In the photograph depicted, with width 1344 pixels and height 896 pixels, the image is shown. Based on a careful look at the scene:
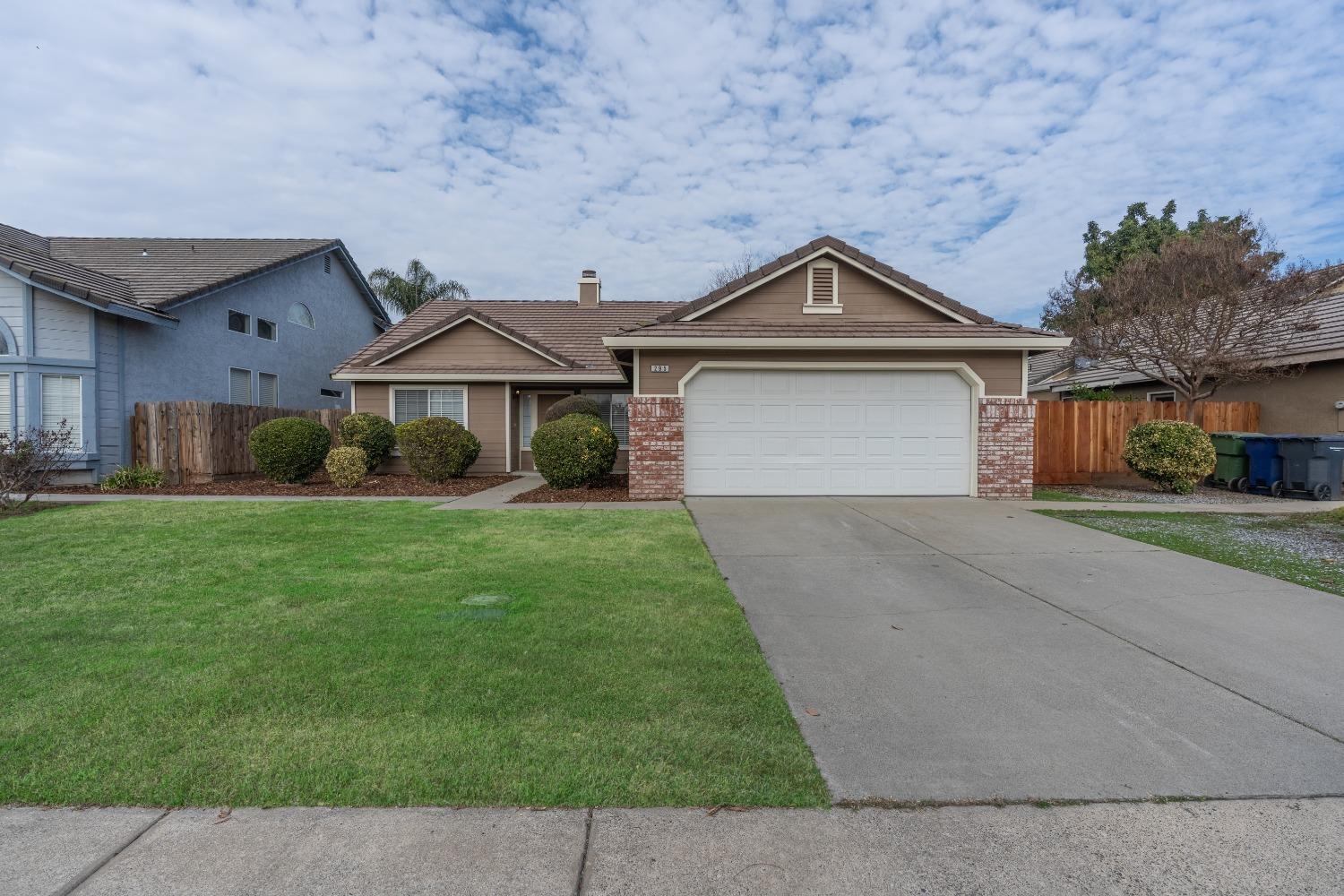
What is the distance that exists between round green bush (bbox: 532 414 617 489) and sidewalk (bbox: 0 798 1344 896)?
10.2 metres

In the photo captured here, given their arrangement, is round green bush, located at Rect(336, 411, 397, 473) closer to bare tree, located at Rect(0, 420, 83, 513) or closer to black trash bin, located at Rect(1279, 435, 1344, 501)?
bare tree, located at Rect(0, 420, 83, 513)

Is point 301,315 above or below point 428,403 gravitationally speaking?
above

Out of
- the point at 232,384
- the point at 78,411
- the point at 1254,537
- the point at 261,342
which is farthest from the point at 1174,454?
the point at 261,342

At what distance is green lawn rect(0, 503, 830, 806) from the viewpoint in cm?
279

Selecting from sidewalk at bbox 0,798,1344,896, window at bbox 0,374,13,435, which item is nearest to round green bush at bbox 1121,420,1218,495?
sidewalk at bbox 0,798,1344,896

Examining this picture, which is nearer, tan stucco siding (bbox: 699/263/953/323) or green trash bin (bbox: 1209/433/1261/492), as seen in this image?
tan stucco siding (bbox: 699/263/953/323)

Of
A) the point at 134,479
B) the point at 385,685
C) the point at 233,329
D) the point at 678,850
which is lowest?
the point at 678,850

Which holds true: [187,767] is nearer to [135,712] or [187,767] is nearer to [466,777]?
[135,712]

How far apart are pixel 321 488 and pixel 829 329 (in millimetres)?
10492

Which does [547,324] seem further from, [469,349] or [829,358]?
[829,358]

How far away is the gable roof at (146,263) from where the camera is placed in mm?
13477

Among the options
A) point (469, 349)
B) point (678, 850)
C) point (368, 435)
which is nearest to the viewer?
point (678, 850)

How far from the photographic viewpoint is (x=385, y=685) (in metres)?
3.70

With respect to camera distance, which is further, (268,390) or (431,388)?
(268,390)
